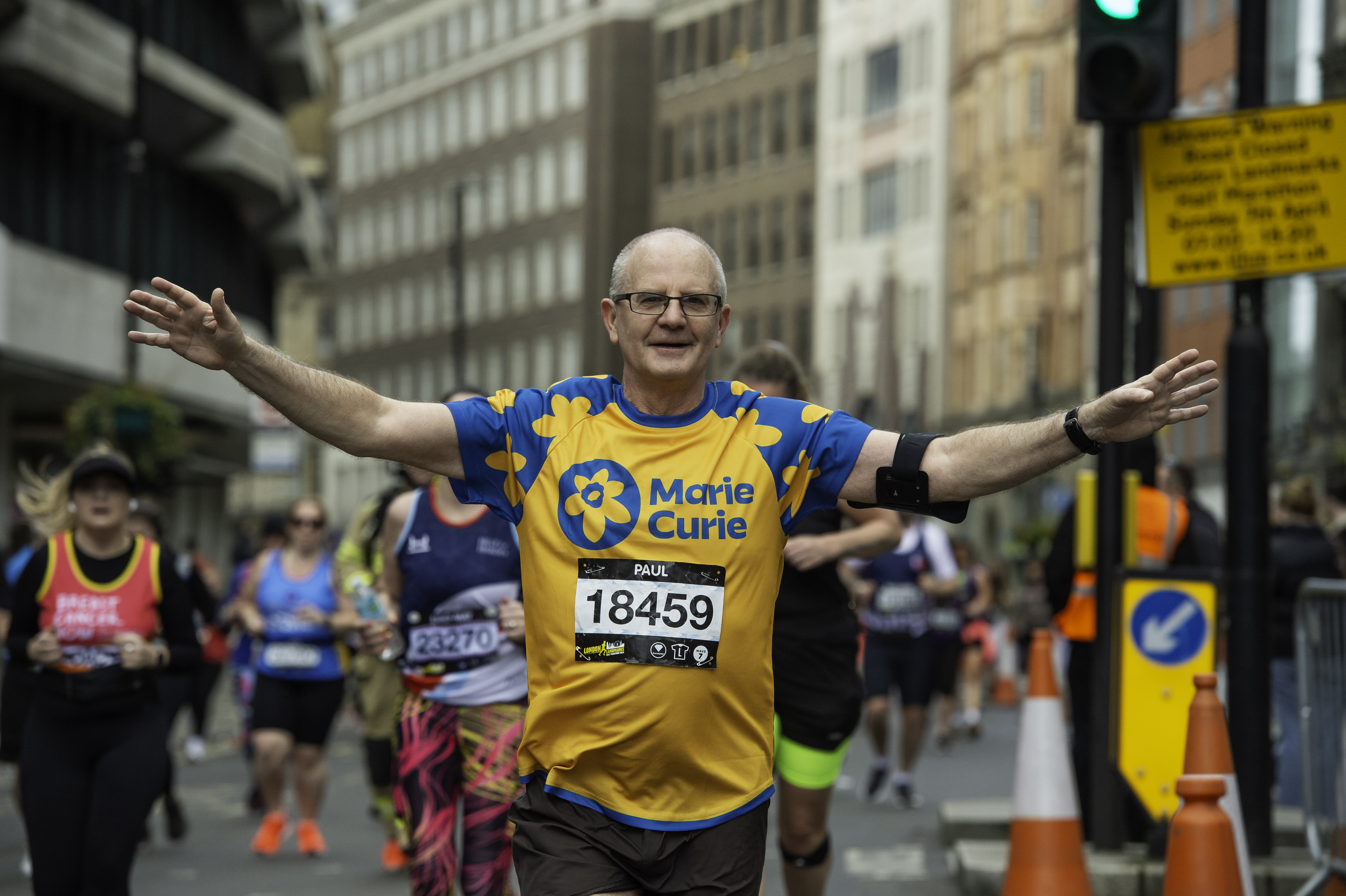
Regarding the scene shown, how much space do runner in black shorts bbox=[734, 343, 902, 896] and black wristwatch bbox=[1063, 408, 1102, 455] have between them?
309 centimetres

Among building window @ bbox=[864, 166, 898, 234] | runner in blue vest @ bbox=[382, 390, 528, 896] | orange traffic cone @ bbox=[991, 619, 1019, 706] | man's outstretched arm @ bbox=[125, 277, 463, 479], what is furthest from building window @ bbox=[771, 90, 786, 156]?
man's outstretched arm @ bbox=[125, 277, 463, 479]

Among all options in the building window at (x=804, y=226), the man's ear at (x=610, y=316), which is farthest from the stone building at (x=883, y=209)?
the man's ear at (x=610, y=316)

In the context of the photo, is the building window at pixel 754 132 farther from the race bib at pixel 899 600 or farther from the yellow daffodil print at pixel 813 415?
the yellow daffodil print at pixel 813 415

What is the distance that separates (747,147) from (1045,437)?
74.5 m

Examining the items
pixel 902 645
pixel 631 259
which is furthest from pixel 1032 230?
pixel 631 259

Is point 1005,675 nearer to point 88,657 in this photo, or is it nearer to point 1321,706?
point 1321,706

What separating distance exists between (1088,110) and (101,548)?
409cm

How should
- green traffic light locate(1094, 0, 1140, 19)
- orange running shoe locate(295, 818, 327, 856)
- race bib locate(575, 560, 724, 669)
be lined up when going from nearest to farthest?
race bib locate(575, 560, 724, 669) → green traffic light locate(1094, 0, 1140, 19) → orange running shoe locate(295, 818, 327, 856)

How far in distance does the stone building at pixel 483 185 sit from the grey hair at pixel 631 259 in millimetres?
75156

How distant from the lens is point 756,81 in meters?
77.4

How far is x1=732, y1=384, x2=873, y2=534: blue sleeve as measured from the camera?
15.5ft

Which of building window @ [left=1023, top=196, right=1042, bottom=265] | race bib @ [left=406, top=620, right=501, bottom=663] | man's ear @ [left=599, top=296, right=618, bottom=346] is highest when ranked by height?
building window @ [left=1023, top=196, right=1042, bottom=265]

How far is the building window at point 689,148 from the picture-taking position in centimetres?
8112

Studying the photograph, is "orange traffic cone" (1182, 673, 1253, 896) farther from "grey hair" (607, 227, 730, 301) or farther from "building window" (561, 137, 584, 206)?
"building window" (561, 137, 584, 206)
